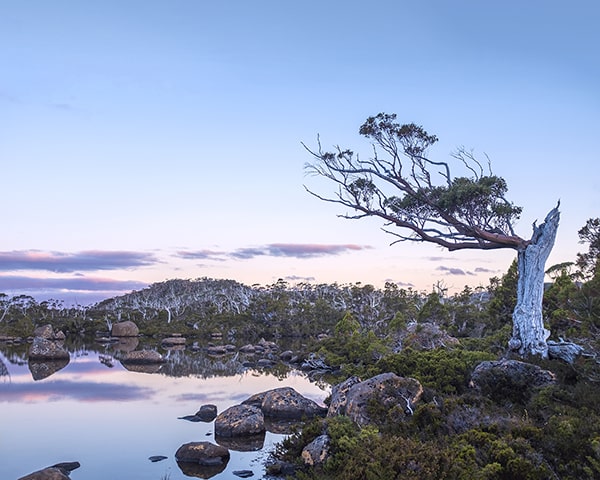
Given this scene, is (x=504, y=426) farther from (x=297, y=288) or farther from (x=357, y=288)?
(x=297, y=288)

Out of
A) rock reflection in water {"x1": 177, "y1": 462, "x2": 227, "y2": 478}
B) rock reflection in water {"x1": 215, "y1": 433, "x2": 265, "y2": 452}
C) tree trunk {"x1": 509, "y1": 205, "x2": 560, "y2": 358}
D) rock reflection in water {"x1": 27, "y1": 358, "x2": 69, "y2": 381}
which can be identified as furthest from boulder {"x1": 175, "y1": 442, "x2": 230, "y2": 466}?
rock reflection in water {"x1": 27, "y1": 358, "x2": 69, "y2": 381}

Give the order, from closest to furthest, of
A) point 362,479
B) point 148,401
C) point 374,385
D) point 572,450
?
point 362,479 < point 572,450 < point 374,385 < point 148,401

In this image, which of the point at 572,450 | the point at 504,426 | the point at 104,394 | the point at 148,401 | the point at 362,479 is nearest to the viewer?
the point at 362,479

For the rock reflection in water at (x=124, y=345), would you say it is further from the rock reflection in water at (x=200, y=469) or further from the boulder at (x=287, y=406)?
the rock reflection in water at (x=200, y=469)

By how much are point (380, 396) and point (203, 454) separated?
516cm

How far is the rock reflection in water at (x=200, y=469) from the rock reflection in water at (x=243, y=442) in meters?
1.63

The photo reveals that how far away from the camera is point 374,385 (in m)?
15.3

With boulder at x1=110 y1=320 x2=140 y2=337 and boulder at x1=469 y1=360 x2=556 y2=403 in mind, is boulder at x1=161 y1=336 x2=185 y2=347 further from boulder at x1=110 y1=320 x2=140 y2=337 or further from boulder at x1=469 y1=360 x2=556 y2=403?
boulder at x1=469 y1=360 x2=556 y2=403

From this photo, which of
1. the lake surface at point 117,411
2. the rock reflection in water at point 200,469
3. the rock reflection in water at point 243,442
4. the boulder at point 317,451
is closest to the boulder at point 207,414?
the lake surface at point 117,411

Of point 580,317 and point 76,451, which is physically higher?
point 580,317

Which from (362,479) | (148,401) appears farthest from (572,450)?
(148,401)

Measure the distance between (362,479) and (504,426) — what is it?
4.15m

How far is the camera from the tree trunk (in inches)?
750

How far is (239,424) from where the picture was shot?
1725 cm
